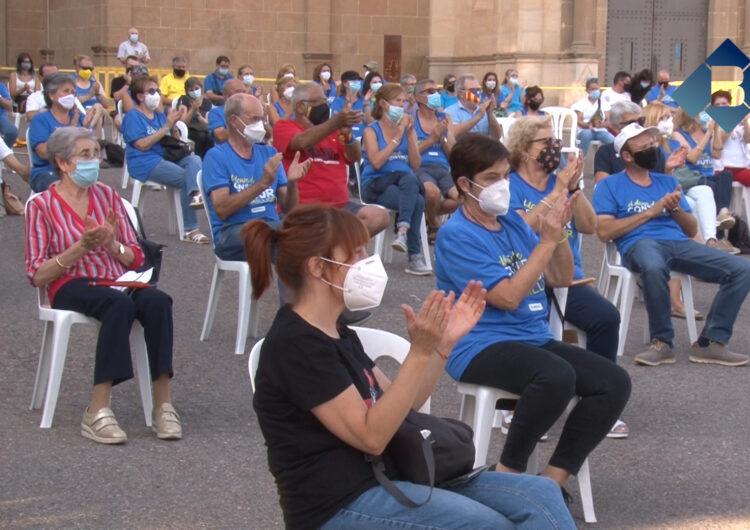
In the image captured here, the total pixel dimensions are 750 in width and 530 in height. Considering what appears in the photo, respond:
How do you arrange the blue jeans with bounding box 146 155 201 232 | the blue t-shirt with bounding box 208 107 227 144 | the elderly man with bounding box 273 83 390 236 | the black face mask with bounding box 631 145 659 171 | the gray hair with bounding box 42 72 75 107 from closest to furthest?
the black face mask with bounding box 631 145 659 171
the elderly man with bounding box 273 83 390 236
the gray hair with bounding box 42 72 75 107
the blue jeans with bounding box 146 155 201 232
the blue t-shirt with bounding box 208 107 227 144

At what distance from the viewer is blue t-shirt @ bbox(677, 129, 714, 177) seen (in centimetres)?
1133

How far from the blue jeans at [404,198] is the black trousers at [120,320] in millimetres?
4493

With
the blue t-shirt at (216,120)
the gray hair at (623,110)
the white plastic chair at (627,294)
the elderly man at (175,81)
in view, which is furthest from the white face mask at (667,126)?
the elderly man at (175,81)

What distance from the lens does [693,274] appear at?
7.65m

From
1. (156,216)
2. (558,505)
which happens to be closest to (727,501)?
(558,505)

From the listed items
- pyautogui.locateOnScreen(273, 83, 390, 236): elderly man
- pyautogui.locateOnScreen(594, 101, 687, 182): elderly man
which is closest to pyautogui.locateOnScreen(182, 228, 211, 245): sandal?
pyautogui.locateOnScreen(273, 83, 390, 236): elderly man

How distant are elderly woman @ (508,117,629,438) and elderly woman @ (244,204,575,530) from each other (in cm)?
225

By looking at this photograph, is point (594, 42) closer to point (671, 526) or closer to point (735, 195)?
point (735, 195)

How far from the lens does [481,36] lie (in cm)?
2408

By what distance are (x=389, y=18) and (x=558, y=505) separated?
24187 millimetres

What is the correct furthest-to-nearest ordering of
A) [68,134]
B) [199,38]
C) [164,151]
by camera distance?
[199,38] < [164,151] < [68,134]

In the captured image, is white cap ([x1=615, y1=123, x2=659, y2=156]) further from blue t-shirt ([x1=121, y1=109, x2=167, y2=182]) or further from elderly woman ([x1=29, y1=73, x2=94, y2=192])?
blue t-shirt ([x1=121, y1=109, x2=167, y2=182])

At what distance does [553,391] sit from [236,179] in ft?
11.4

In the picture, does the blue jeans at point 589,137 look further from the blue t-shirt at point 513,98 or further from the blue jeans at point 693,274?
the blue jeans at point 693,274
